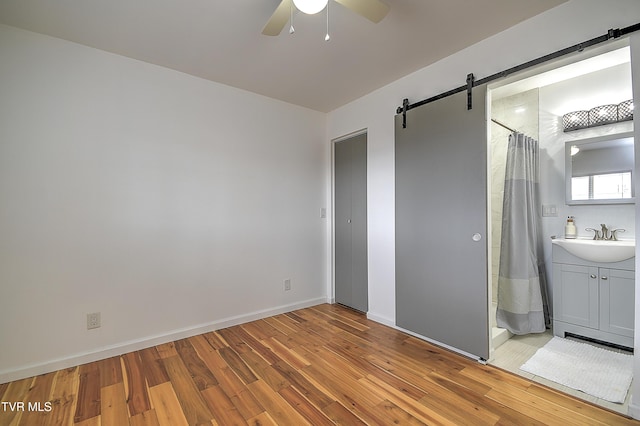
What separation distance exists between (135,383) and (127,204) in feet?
4.72

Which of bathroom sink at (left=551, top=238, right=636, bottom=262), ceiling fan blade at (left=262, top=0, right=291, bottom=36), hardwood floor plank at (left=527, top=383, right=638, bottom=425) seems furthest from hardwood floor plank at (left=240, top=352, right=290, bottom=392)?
bathroom sink at (left=551, top=238, right=636, bottom=262)

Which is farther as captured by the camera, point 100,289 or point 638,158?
point 100,289

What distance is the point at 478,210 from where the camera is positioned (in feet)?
7.38

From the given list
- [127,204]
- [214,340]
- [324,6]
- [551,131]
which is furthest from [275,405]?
[551,131]

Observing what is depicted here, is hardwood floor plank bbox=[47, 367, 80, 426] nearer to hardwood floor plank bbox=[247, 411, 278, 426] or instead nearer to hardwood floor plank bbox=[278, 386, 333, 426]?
hardwood floor plank bbox=[247, 411, 278, 426]

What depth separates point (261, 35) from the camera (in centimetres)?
216

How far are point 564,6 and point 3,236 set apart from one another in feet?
13.9

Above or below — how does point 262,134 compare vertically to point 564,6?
below

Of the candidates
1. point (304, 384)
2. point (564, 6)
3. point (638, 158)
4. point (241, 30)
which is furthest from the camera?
point (241, 30)

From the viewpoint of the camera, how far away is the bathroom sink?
2279 millimetres

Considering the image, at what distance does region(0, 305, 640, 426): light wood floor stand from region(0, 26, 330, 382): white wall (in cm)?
37

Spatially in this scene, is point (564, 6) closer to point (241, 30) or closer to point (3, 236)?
point (241, 30)

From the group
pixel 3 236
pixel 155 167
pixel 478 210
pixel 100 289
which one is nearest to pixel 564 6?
pixel 478 210

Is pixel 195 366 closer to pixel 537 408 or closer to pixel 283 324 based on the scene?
pixel 283 324
